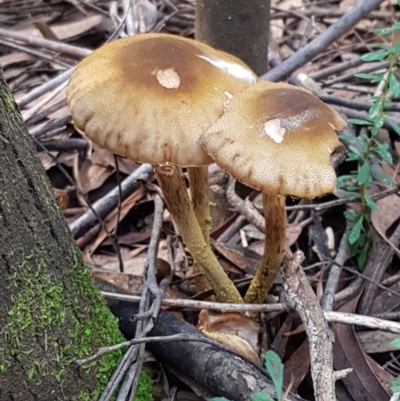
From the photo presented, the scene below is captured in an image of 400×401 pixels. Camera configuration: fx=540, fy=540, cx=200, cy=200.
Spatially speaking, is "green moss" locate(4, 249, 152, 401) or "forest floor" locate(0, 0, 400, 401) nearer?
"green moss" locate(4, 249, 152, 401)

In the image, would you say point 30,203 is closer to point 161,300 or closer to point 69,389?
point 69,389

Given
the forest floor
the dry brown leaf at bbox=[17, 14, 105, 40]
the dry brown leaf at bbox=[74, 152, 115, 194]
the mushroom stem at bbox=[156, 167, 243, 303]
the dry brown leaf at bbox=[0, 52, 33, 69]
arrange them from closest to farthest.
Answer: the mushroom stem at bbox=[156, 167, 243, 303]
the forest floor
the dry brown leaf at bbox=[74, 152, 115, 194]
the dry brown leaf at bbox=[0, 52, 33, 69]
the dry brown leaf at bbox=[17, 14, 105, 40]

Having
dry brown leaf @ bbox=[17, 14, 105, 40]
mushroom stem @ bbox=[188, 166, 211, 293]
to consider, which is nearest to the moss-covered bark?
mushroom stem @ bbox=[188, 166, 211, 293]

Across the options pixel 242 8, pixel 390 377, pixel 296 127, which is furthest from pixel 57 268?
pixel 242 8

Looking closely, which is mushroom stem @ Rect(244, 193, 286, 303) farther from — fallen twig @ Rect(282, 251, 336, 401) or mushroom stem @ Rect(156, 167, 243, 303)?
fallen twig @ Rect(282, 251, 336, 401)

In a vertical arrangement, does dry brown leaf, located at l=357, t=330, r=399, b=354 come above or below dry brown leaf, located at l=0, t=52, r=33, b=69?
A: below

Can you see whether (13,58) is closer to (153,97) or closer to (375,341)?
(153,97)

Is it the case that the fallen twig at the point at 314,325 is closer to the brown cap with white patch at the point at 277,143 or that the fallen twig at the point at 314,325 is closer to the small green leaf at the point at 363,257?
the brown cap with white patch at the point at 277,143
